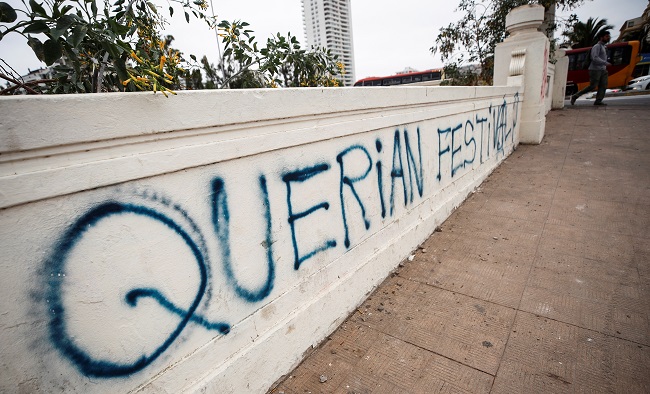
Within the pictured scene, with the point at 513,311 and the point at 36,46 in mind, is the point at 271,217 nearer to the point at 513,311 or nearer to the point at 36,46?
the point at 36,46

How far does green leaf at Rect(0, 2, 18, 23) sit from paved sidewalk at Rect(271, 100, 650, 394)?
90.2 inches

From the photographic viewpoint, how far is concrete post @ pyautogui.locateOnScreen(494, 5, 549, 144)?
738 centimetres

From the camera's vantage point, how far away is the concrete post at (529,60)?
7.38 m

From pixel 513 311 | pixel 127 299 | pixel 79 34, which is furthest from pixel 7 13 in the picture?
pixel 513 311

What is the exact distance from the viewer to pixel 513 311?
8.34 feet

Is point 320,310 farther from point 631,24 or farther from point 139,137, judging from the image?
point 631,24

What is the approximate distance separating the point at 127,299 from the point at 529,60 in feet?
30.0

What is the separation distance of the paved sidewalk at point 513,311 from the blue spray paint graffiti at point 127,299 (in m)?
0.90

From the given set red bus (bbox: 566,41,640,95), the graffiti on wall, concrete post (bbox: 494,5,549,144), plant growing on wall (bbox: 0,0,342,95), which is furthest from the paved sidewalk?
red bus (bbox: 566,41,640,95)

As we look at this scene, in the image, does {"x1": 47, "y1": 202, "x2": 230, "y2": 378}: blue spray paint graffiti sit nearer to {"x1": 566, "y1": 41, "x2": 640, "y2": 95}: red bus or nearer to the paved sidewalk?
the paved sidewalk

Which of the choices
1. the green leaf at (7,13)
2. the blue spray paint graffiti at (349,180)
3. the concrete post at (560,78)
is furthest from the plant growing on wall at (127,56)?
the concrete post at (560,78)

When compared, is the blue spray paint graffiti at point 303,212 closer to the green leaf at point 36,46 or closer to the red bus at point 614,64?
the green leaf at point 36,46

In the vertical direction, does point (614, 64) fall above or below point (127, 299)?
above

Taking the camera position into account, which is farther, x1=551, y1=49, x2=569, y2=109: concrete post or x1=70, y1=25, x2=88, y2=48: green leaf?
x1=551, y1=49, x2=569, y2=109: concrete post
